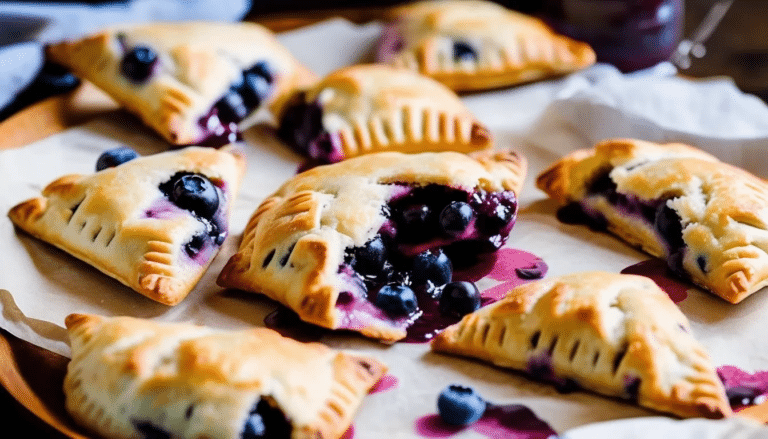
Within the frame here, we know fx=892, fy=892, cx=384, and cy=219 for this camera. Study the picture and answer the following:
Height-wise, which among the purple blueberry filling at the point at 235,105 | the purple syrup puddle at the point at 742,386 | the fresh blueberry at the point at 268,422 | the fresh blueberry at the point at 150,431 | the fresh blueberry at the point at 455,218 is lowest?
the purple blueberry filling at the point at 235,105

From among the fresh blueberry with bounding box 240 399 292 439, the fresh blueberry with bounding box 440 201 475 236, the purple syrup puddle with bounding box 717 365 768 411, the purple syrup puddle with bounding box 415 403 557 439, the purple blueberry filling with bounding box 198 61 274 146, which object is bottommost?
the purple blueberry filling with bounding box 198 61 274 146

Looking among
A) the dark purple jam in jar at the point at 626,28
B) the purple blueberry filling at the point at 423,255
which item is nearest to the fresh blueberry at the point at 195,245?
the purple blueberry filling at the point at 423,255

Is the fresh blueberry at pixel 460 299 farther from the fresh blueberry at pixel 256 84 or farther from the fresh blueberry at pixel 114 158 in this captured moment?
the fresh blueberry at pixel 256 84

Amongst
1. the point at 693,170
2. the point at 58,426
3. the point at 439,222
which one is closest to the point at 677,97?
the point at 693,170

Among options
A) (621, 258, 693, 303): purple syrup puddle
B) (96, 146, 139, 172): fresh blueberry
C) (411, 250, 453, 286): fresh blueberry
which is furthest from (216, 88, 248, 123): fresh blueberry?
(621, 258, 693, 303): purple syrup puddle

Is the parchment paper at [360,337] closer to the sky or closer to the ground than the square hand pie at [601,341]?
closer to the ground

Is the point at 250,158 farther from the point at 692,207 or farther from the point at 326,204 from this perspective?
the point at 692,207

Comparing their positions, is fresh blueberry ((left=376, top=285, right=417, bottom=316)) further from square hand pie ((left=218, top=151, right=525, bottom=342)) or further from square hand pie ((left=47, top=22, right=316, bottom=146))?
square hand pie ((left=47, top=22, right=316, bottom=146))
